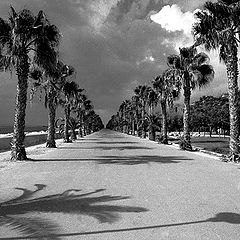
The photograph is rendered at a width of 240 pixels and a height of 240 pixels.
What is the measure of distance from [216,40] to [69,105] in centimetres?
2982

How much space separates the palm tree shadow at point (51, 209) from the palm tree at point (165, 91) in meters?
22.5

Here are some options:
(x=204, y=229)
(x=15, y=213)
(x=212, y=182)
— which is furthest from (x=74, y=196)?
(x=212, y=182)

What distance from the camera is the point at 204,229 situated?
5613 mm

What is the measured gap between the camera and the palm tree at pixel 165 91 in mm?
30156

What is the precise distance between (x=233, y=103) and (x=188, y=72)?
11.1 meters

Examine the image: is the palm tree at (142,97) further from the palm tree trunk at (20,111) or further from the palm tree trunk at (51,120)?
the palm tree trunk at (20,111)

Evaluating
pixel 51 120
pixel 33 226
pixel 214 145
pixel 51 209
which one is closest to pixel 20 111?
pixel 51 209

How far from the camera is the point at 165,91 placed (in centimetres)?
4075

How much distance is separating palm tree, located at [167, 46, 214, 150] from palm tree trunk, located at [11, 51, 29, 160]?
14333 mm

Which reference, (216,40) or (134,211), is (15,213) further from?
(216,40)

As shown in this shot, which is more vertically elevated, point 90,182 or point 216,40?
point 216,40

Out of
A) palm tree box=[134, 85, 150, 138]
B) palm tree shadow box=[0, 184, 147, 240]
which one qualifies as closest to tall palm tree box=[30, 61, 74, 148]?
palm tree shadow box=[0, 184, 147, 240]

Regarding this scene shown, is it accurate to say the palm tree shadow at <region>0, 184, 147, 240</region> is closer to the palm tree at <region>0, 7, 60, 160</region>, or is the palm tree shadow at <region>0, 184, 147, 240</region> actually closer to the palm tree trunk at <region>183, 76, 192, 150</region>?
the palm tree at <region>0, 7, 60, 160</region>

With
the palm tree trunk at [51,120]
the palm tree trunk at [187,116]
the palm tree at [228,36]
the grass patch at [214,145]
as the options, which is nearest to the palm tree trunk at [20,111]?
the palm tree at [228,36]
